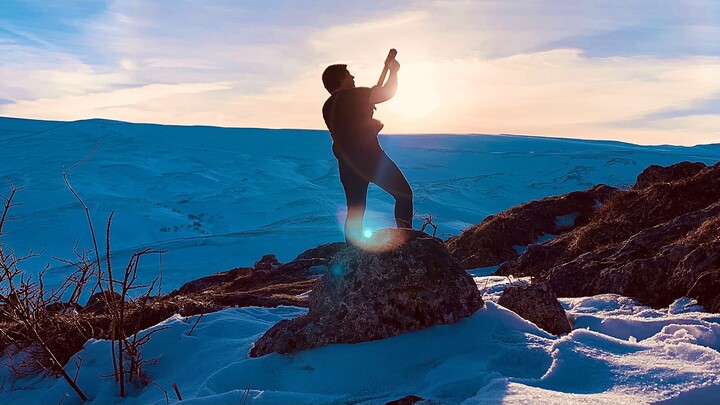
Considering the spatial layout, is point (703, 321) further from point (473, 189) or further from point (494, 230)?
point (473, 189)

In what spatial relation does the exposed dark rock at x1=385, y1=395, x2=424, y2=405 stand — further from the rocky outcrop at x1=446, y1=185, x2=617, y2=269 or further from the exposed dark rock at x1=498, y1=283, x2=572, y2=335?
the rocky outcrop at x1=446, y1=185, x2=617, y2=269

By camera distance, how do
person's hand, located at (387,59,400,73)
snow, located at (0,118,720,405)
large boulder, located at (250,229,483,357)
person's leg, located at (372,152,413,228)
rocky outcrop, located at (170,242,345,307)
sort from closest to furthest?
1. snow, located at (0,118,720,405)
2. large boulder, located at (250,229,483,357)
3. person's hand, located at (387,59,400,73)
4. person's leg, located at (372,152,413,228)
5. rocky outcrop, located at (170,242,345,307)

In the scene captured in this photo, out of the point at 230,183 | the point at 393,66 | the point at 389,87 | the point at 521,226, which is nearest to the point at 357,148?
the point at 389,87

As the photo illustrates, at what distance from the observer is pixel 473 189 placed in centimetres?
3434

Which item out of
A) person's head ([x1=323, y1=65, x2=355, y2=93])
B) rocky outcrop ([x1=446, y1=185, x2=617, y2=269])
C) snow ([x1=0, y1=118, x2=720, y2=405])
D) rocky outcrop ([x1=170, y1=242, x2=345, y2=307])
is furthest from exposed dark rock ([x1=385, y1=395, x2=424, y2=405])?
rocky outcrop ([x1=446, y1=185, x2=617, y2=269])

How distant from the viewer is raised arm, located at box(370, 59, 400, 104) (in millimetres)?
4891

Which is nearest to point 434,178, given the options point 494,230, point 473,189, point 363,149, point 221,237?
point 473,189

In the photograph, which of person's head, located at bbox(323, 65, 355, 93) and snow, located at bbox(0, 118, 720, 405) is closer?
snow, located at bbox(0, 118, 720, 405)

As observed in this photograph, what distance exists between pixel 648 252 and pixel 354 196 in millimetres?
2374

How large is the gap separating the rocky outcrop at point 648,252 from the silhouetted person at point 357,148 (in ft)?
4.89

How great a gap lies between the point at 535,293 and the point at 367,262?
3.33 ft

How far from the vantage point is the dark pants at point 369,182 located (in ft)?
16.8

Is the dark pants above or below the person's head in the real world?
below

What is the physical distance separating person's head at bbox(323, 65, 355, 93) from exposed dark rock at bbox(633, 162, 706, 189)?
5267 millimetres
